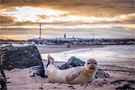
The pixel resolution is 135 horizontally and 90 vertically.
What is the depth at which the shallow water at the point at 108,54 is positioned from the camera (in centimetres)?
376

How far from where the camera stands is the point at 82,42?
3826 millimetres

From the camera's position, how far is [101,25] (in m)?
3.79

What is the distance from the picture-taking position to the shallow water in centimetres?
376

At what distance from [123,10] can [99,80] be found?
0.71 meters

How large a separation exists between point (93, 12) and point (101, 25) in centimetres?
15

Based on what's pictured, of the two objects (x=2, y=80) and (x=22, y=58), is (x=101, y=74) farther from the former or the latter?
Answer: (x=2, y=80)

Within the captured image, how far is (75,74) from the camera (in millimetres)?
3697

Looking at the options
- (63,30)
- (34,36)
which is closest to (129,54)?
(63,30)

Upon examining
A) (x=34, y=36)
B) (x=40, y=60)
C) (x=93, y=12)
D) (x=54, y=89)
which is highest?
(x=93, y=12)

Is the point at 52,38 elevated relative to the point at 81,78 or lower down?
elevated

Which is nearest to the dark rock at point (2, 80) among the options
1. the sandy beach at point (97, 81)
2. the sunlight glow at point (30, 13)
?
the sandy beach at point (97, 81)

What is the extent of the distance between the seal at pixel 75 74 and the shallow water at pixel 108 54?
10 centimetres

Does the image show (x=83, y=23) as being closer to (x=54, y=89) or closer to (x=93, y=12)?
(x=93, y=12)

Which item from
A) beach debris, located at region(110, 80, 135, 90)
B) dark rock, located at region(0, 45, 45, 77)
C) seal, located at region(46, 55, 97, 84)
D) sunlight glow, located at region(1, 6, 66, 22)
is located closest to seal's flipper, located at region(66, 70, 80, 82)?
seal, located at region(46, 55, 97, 84)
